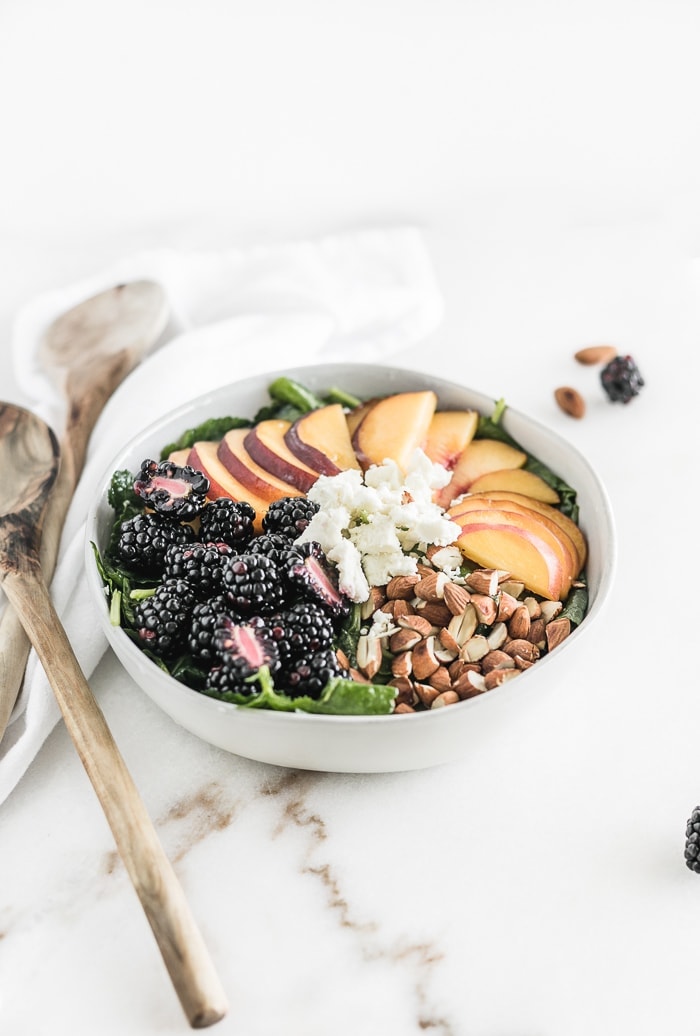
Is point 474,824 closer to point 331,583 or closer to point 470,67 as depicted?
point 331,583

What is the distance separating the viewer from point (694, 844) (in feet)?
6.02

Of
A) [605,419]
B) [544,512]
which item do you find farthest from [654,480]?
[544,512]

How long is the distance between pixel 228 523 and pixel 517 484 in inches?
29.8

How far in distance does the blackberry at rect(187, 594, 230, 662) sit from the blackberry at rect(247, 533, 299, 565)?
0.14 metres

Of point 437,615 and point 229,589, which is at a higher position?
point 229,589

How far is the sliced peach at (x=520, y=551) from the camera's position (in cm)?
215

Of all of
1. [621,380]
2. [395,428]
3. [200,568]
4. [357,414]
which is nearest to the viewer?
[200,568]

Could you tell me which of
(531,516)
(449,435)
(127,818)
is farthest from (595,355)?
(127,818)

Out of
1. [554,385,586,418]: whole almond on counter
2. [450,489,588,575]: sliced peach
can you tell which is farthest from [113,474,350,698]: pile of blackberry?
[554,385,586,418]: whole almond on counter

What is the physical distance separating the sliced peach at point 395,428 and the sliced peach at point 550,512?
0.22 meters

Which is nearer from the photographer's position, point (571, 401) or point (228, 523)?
point (228, 523)

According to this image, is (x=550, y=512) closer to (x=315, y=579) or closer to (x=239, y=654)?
(x=315, y=579)

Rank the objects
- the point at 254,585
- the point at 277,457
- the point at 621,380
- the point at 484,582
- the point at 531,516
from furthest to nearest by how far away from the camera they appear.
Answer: the point at 621,380, the point at 277,457, the point at 531,516, the point at 484,582, the point at 254,585

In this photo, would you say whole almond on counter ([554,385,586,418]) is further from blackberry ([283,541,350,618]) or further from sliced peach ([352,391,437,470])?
blackberry ([283,541,350,618])
